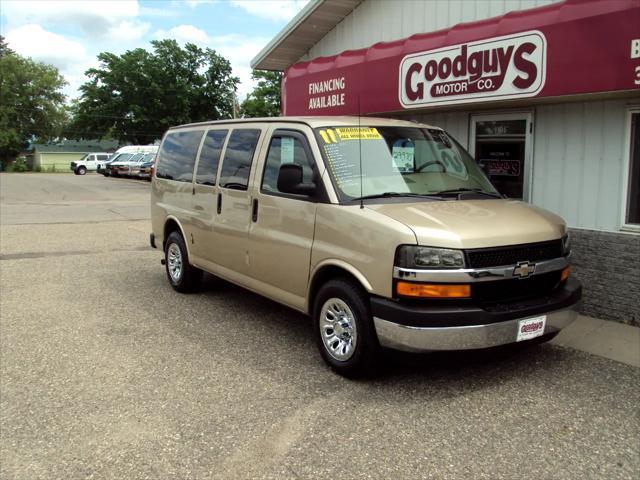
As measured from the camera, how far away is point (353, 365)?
4.42 meters

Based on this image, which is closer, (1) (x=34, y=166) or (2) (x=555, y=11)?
(2) (x=555, y=11)

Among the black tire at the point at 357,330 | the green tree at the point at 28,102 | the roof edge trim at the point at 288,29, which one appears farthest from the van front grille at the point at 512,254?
the green tree at the point at 28,102

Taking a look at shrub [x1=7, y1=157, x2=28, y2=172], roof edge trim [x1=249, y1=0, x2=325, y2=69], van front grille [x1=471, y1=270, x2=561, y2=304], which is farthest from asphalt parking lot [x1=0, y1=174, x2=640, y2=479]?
shrub [x1=7, y1=157, x2=28, y2=172]

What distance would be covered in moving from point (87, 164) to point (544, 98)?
2132 inches

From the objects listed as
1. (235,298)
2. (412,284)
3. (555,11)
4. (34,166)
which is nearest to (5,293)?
(235,298)

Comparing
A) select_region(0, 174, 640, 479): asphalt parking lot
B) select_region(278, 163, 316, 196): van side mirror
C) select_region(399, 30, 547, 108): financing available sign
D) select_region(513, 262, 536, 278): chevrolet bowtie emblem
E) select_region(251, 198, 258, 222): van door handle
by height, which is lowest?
select_region(0, 174, 640, 479): asphalt parking lot

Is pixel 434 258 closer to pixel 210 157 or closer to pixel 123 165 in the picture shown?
pixel 210 157

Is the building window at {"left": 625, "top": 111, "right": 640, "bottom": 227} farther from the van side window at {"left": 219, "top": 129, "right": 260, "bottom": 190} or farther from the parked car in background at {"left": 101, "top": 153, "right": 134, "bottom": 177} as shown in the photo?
the parked car in background at {"left": 101, "top": 153, "right": 134, "bottom": 177}

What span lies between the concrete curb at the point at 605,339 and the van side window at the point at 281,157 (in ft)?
9.48

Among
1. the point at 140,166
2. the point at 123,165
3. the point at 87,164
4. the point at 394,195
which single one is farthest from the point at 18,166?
the point at 394,195

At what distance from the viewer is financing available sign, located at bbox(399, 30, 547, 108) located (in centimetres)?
625

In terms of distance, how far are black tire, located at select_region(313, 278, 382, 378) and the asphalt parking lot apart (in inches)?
5.3

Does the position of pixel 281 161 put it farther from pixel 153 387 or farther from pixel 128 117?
pixel 128 117

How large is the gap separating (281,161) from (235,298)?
2360mm
